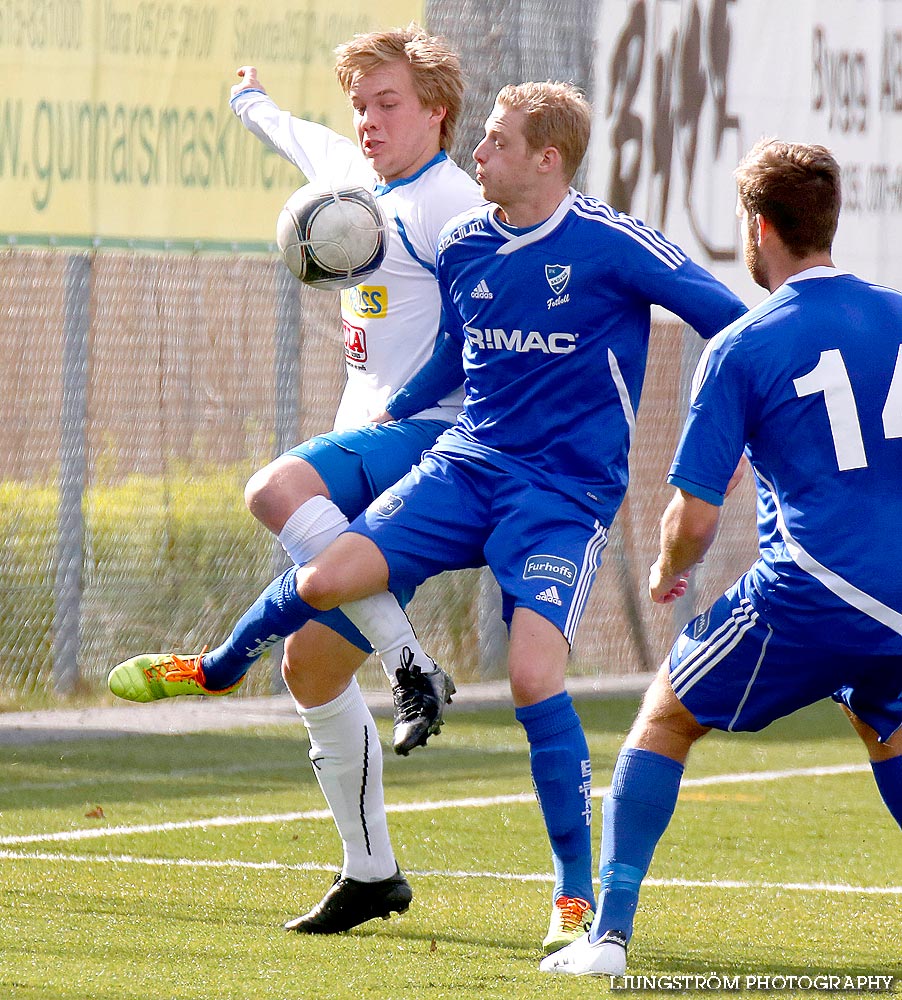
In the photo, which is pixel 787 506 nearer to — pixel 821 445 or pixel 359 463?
pixel 821 445

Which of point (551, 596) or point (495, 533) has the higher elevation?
point (495, 533)

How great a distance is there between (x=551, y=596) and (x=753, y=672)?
65 cm

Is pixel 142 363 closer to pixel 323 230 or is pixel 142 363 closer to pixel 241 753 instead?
pixel 241 753

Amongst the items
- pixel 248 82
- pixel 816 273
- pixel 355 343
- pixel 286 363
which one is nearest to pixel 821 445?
pixel 816 273

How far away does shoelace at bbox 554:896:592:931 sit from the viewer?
4.70 metres

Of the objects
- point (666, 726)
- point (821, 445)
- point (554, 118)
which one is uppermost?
point (554, 118)

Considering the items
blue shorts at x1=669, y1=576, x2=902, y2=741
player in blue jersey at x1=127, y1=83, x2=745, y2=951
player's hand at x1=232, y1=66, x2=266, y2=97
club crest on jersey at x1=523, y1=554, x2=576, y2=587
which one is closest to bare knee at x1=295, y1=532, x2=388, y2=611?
player in blue jersey at x1=127, y1=83, x2=745, y2=951

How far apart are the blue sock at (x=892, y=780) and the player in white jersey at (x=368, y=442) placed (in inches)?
48.5

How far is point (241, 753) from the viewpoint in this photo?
8.41m

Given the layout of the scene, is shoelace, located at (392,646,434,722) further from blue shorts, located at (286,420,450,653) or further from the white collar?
the white collar

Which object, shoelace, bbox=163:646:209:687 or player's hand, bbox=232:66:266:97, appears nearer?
shoelace, bbox=163:646:209:687

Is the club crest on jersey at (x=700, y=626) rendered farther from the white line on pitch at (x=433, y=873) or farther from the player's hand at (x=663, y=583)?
the white line on pitch at (x=433, y=873)

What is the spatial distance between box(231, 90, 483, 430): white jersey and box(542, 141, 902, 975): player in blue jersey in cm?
115

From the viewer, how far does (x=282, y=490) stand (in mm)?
5035
